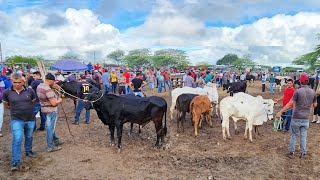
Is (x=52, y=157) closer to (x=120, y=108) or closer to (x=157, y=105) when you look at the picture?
(x=120, y=108)

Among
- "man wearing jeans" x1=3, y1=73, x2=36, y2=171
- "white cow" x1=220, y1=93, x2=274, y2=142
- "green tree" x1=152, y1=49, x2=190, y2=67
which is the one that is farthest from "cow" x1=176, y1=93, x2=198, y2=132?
"green tree" x1=152, y1=49, x2=190, y2=67

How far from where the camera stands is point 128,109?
788cm

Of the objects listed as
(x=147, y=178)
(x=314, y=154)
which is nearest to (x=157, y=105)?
(x=147, y=178)

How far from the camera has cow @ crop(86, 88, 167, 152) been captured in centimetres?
787

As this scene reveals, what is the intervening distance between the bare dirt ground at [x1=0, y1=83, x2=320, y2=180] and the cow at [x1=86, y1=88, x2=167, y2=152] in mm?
721

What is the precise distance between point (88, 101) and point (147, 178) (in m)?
3.10

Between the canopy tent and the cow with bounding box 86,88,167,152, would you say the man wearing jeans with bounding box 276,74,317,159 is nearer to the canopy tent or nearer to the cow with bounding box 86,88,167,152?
the cow with bounding box 86,88,167,152

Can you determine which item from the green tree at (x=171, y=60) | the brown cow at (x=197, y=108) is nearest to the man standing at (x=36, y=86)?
the brown cow at (x=197, y=108)

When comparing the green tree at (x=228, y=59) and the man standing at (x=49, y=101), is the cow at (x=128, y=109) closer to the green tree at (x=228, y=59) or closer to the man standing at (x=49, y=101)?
the man standing at (x=49, y=101)

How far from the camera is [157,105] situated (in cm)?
786

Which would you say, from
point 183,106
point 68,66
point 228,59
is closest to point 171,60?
point 228,59

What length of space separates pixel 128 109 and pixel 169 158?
5.90 feet

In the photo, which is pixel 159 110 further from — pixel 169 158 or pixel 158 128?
pixel 169 158

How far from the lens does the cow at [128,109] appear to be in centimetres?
787
